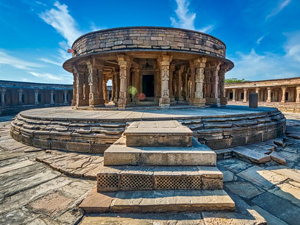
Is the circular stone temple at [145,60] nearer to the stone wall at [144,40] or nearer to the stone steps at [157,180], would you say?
the stone wall at [144,40]

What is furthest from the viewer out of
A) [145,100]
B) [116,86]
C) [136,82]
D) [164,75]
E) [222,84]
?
[116,86]

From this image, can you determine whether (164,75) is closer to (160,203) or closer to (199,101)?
(199,101)

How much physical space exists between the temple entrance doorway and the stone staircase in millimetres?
8001

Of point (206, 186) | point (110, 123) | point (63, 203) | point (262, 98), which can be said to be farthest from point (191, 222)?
point (262, 98)

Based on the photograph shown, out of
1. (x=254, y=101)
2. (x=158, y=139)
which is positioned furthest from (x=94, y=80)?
(x=254, y=101)

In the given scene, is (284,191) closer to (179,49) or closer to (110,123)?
(110,123)

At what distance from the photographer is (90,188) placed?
2.65 meters

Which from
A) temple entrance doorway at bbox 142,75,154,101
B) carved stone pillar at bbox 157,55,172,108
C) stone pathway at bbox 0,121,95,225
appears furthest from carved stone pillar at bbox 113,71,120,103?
stone pathway at bbox 0,121,95,225

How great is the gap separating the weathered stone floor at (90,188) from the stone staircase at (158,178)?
0.12 meters

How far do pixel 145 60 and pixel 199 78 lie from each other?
385 centimetres

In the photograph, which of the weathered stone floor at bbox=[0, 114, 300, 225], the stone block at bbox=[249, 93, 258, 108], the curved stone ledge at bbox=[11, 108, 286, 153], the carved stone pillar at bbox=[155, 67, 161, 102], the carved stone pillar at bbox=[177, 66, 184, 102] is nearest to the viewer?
the weathered stone floor at bbox=[0, 114, 300, 225]

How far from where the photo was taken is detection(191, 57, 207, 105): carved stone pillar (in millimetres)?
8499

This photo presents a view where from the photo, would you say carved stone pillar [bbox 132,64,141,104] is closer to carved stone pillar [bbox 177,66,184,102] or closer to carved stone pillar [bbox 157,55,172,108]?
carved stone pillar [bbox 157,55,172,108]

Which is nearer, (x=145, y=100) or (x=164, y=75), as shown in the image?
(x=164, y=75)
